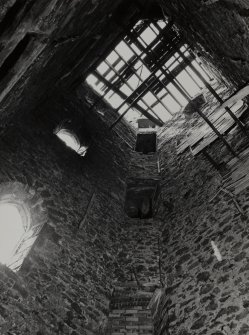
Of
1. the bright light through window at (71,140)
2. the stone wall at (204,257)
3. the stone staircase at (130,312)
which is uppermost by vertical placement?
the bright light through window at (71,140)

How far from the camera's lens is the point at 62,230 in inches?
242

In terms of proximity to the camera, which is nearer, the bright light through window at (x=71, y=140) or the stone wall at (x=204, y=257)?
the stone wall at (x=204, y=257)

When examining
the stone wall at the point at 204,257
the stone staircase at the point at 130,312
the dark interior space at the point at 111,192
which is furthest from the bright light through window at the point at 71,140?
the stone staircase at the point at 130,312

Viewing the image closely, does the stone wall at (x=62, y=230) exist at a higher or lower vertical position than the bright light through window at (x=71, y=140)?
lower

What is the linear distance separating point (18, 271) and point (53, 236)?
3.26 feet

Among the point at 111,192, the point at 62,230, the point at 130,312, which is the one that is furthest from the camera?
the point at 111,192

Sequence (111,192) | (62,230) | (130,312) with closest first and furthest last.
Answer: (130,312) → (62,230) → (111,192)

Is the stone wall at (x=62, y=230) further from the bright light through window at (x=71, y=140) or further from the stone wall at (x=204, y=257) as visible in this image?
the stone wall at (x=204, y=257)

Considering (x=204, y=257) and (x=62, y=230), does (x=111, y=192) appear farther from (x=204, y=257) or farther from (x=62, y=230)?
(x=204, y=257)

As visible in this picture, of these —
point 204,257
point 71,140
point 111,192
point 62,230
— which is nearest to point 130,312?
point 204,257

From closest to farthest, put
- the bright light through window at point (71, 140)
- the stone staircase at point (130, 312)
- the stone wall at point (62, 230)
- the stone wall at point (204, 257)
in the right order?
the stone wall at point (204, 257) → the stone wall at point (62, 230) → the stone staircase at point (130, 312) → the bright light through window at point (71, 140)

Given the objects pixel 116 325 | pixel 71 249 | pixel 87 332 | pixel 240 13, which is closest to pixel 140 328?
pixel 116 325

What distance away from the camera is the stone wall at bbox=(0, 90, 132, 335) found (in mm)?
4871

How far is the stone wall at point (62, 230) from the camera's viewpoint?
4871 mm
